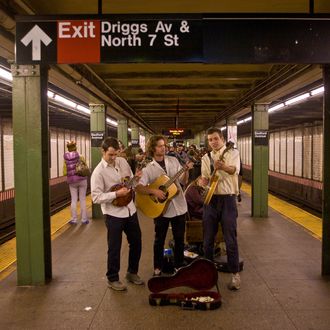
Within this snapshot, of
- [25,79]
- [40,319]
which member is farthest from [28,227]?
[25,79]

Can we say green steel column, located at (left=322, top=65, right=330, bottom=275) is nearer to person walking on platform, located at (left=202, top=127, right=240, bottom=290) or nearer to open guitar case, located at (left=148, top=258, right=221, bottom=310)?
person walking on platform, located at (left=202, top=127, right=240, bottom=290)

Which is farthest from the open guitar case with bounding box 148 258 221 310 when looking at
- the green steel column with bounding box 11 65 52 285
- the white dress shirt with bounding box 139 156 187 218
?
the green steel column with bounding box 11 65 52 285

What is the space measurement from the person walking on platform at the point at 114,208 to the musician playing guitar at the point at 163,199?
23 centimetres

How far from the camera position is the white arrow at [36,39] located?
3.26 m

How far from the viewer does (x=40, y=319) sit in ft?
10.7

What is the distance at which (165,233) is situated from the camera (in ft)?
13.6

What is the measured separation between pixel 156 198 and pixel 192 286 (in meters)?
0.99

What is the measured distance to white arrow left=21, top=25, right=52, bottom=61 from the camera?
10.7 feet

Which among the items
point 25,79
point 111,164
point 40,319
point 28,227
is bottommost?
point 40,319

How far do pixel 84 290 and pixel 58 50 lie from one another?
2.48 meters

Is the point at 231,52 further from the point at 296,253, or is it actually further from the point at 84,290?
the point at 296,253

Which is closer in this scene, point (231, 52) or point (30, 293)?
point (231, 52)

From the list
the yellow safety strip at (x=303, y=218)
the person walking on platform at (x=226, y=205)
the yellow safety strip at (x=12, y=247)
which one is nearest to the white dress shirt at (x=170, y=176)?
the person walking on platform at (x=226, y=205)

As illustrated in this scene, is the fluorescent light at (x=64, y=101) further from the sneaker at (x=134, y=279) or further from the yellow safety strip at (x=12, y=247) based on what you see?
the sneaker at (x=134, y=279)
